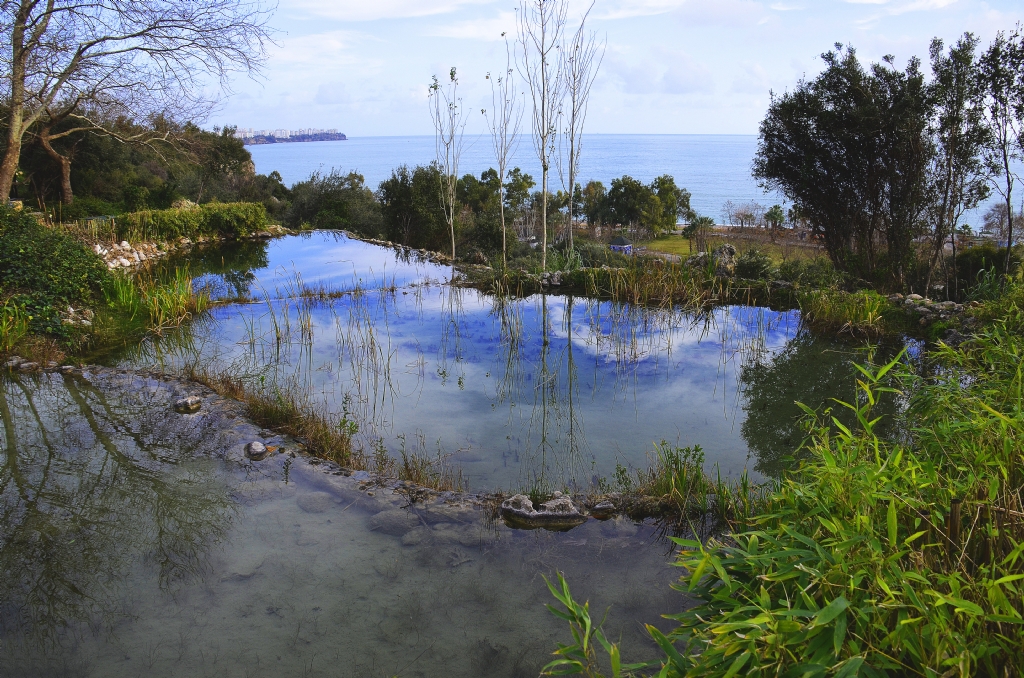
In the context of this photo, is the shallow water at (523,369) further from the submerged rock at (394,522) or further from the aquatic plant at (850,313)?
the submerged rock at (394,522)

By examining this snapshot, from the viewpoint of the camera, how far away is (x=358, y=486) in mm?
4156

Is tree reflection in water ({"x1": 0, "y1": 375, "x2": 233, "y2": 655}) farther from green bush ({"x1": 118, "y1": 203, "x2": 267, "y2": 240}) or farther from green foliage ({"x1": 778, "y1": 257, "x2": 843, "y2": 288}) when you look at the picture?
green bush ({"x1": 118, "y1": 203, "x2": 267, "y2": 240})

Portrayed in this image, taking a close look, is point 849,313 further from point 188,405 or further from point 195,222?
point 195,222

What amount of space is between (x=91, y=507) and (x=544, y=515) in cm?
278

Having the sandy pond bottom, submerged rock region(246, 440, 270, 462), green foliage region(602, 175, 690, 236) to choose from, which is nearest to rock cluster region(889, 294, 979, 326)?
the sandy pond bottom

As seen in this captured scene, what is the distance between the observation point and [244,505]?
3.93 metres

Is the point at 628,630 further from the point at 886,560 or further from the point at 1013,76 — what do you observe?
the point at 1013,76

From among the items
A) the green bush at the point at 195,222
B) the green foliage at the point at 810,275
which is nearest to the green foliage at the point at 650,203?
the green bush at the point at 195,222

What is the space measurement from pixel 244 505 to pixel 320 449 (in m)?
0.81

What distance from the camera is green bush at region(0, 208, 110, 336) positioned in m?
6.89

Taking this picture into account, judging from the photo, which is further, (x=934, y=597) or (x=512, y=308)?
(x=512, y=308)

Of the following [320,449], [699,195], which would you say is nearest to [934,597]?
[320,449]

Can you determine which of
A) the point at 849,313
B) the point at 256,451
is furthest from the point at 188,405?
the point at 849,313

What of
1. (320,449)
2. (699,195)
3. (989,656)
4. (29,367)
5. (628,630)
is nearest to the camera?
(989,656)
